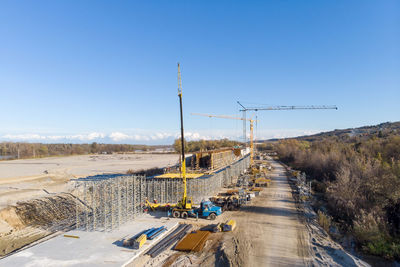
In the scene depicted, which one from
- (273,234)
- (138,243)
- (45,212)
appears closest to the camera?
(138,243)

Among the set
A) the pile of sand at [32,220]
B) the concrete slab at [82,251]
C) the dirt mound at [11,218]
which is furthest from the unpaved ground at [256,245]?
the dirt mound at [11,218]

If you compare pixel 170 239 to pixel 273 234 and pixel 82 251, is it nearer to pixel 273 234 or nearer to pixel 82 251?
pixel 82 251

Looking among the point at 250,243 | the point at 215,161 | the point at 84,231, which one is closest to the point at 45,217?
the point at 84,231

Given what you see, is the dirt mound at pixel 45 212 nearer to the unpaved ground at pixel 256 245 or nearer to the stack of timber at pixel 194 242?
the stack of timber at pixel 194 242

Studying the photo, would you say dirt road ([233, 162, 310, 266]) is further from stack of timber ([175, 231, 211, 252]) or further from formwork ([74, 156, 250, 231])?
formwork ([74, 156, 250, 231])

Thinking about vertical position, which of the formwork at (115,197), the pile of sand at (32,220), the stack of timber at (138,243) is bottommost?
the pile of sand at (32,220)

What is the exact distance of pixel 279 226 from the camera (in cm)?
1939

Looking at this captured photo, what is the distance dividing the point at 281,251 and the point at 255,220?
6237 mm

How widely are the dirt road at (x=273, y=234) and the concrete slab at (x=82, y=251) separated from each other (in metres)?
6.14

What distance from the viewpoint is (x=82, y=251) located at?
14508 mm

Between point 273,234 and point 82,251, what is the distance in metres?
12.4

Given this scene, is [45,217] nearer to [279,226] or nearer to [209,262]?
[209,262]

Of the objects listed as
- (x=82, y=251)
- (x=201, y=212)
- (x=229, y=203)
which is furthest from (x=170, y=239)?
(x=229, y=203)

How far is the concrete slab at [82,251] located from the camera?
518 inches
